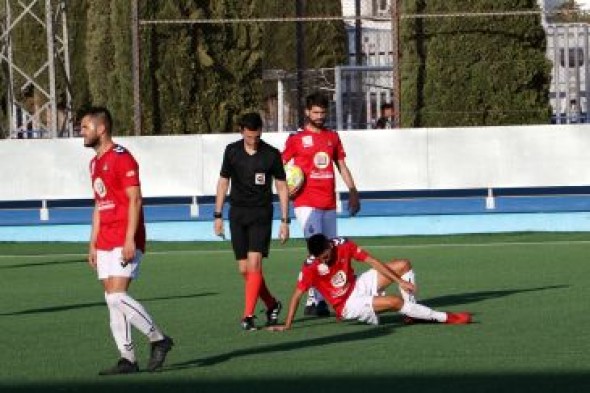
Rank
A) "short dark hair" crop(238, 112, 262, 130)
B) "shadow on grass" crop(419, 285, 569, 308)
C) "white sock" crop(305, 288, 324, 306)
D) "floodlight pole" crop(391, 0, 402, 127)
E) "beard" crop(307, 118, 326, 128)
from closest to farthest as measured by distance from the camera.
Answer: "short dark hair" crop(238, 112, 262, 130)
"white sock" crop(305, 288, 324, 306)
"beard" crop(307, 118, 326, 128)
"shadow on grass" crop(419, 285, 569, 308)
"floodlight pole" crop(391, 0, 402, 127)

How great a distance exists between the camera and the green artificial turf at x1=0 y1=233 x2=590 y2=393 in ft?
41.0

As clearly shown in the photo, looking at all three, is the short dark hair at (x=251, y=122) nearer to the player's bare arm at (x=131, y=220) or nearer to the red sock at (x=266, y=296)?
the red sock at (x=266, y=296)

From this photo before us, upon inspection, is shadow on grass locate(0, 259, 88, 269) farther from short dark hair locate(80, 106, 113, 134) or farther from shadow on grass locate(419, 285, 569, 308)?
short dark hair locate(80, 106, 113, 134)

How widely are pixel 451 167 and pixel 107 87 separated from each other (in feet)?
58.0

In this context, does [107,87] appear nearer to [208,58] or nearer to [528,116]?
[208,58]

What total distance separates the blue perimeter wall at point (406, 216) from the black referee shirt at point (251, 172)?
14771mm

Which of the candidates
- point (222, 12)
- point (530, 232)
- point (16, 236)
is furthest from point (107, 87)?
point (530, 232)

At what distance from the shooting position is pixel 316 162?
58.1 ft

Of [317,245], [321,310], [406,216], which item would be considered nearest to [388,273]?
[317,245]

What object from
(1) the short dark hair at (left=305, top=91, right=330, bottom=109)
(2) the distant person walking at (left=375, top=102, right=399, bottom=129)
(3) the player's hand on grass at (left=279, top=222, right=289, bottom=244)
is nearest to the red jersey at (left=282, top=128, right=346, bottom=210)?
(1) the short dark hair at (left=305, top=91, right=330, bottom=109)

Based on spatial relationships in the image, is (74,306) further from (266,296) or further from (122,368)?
(122,368)

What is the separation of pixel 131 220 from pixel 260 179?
380 cm

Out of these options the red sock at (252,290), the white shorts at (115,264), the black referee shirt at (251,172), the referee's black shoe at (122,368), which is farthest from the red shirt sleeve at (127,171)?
the black referee shirt at (251,172)

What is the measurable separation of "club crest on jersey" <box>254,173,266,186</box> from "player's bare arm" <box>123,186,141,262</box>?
11.8 ft
